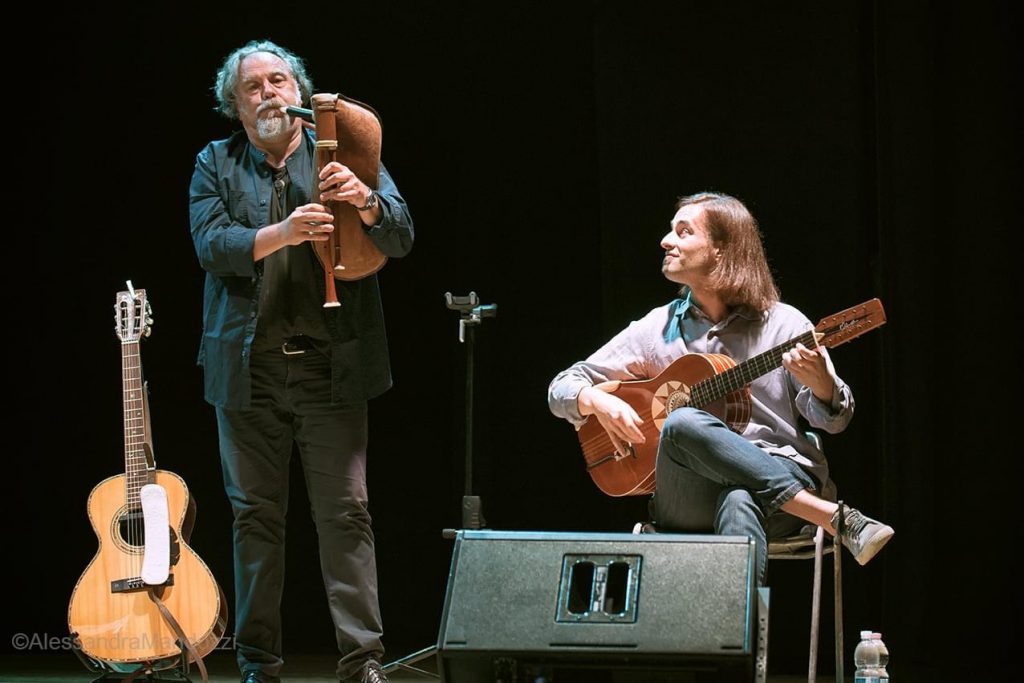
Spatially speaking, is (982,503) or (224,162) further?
(982,503)

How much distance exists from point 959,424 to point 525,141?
6.02ft

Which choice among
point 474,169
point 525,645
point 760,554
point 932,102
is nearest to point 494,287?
point 474,169

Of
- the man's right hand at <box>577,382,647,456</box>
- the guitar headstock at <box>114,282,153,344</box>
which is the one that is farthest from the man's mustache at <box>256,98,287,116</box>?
the man's right hand at <box>577,382,647,456</box>

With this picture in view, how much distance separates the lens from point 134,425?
12.1 ft

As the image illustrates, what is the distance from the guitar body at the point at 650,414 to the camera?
3305 mm

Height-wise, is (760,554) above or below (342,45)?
below

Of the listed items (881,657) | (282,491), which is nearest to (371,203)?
(282,491)

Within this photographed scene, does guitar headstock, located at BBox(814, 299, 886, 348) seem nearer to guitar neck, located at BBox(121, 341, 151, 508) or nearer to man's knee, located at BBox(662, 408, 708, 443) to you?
man's knee, located at BBox(662, 408, 708, 443)

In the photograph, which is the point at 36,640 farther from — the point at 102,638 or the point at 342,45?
the point at 342,45

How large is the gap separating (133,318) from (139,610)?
89cm

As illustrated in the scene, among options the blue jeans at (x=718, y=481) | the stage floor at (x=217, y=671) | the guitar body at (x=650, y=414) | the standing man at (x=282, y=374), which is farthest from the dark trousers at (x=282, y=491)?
the blue jeans at (x=718, y=481)

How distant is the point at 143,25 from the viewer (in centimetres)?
485

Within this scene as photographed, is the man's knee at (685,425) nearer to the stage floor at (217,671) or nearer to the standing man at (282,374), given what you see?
the standing man at (282,374)

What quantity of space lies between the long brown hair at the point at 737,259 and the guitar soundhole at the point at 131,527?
6.04ft
